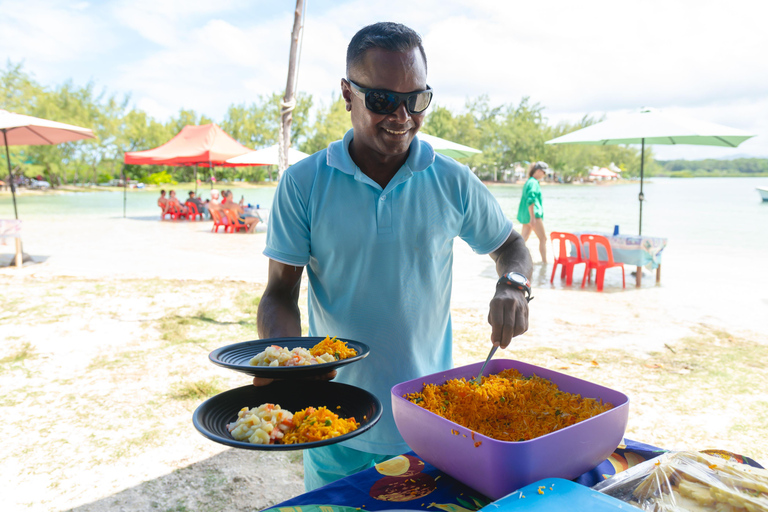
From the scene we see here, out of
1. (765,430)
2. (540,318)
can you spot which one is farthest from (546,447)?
(540,318)

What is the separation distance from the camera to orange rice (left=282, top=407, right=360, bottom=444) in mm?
1104

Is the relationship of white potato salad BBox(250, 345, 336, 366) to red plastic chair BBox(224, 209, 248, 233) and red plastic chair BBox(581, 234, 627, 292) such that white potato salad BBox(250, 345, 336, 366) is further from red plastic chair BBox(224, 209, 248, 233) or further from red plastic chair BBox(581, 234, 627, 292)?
red plastic chair BBox(224, 209, 248, 233)

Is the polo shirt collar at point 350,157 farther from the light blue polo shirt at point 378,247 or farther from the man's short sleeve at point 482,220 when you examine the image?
the man's short sleeve at point 482,220

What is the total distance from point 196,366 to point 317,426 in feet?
13.3

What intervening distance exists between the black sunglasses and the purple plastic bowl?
787mm

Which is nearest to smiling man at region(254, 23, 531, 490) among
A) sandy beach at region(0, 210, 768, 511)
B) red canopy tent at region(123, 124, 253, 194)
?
sandy beach at region(0, 210, 768, 511)

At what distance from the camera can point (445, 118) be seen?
183ft

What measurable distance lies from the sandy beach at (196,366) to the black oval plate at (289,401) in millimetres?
1908

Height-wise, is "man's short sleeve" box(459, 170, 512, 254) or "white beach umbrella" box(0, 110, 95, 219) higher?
"white beach umbrella" box(0, 110, 95, 219)

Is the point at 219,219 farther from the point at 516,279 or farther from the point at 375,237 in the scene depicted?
the point at 516,279

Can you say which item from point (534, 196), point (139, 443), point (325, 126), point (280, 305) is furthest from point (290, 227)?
point (325, 126)

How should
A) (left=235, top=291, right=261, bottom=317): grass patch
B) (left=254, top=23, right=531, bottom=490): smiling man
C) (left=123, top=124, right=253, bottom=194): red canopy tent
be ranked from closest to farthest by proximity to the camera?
(left=254, top=23, right=531, bottom=490): smiling man, (left=235, top=291, right=261, bottom=317): grass patch, (left=123, top=124, right=253, bottom=194): red canopy tent

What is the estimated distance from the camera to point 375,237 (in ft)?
5.39

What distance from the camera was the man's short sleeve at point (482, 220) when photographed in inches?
Answer: 71.3
